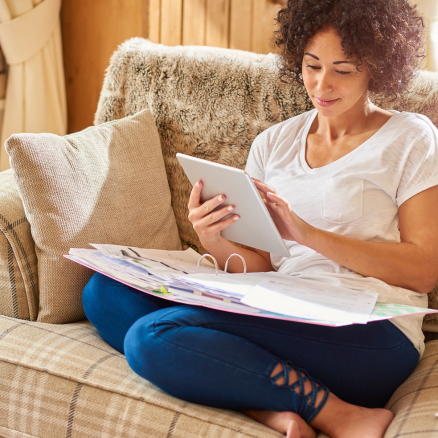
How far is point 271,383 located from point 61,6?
2.16 meters

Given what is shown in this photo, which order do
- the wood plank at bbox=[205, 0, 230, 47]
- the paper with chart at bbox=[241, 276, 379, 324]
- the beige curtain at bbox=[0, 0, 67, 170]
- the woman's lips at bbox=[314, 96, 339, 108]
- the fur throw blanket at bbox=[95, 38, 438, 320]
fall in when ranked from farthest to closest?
the wood plank at bbox=[205, 0, 230, 47], the beige curtain at bbox=[0, 0, 67, 170], the fur throw blanket at bbox=[95, 38, 438, 320], the woman's lips at bbox=[314, 96, 339, 108], the paper with chart at bbox=[241, 276, 379, 324]

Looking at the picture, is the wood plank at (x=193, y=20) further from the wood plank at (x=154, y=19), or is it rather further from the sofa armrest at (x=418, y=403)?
the sofa armrest at (x=418, y=403)

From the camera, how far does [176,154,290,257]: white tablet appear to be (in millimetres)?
847

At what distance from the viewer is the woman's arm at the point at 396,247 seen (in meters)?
0.94

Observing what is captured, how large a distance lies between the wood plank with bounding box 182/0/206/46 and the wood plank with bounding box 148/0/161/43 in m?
0.11

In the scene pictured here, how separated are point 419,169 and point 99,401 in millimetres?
698

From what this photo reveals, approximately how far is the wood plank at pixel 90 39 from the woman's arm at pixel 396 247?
4.99 ft

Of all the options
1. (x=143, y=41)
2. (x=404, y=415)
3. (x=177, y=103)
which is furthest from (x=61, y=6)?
(x=404, y=415)

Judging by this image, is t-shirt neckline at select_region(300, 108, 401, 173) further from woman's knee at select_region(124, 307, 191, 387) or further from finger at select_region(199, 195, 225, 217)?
woman's knee at select_region(124, 307, 191, 387)

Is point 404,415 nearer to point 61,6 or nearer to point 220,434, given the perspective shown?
point 220,434

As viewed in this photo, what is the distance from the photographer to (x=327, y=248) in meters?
0.96

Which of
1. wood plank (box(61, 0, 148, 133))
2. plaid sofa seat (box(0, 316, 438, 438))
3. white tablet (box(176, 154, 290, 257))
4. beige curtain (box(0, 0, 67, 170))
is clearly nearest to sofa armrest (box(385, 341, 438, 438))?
plaid sofa seat (box(0, 316, 438, 438))

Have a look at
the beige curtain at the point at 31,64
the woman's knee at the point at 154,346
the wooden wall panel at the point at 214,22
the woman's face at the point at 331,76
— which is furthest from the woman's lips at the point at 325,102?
the beige curtain at the point at 31,64

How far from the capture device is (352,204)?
1.01 meters
